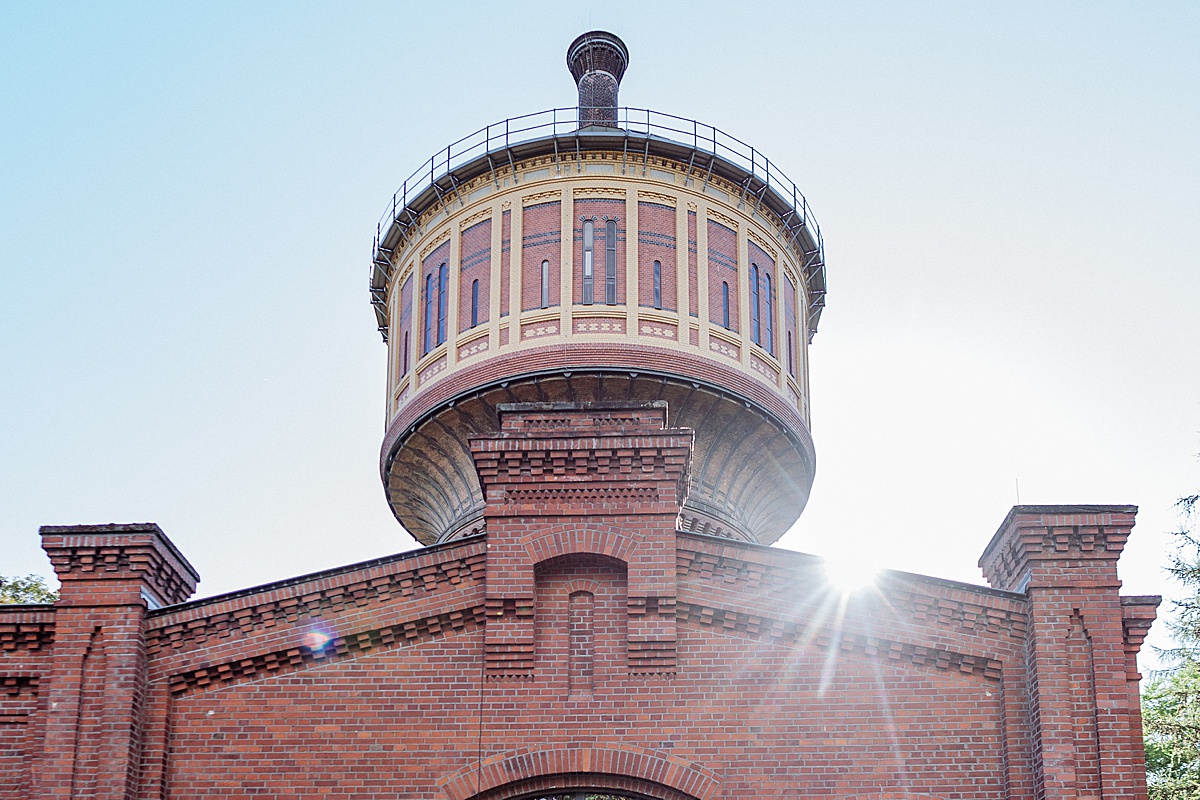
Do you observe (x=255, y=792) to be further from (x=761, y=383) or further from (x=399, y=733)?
(x=761, y=383)

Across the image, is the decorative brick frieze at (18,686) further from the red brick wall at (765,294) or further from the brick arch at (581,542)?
the red brick wall at (765,294)

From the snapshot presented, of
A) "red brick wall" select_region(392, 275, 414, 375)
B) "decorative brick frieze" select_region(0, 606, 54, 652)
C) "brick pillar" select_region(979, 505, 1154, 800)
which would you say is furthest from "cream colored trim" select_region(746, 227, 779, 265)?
"decorative brick frieze" select_region(0, 606, 54, 652)

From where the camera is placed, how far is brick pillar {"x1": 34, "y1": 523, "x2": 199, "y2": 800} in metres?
12.9

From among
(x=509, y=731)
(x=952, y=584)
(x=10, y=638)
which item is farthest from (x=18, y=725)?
(x=952, y=584)

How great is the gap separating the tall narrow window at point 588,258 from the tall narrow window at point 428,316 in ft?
9.40

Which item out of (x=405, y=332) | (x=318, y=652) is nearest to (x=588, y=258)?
(x=405, y=332)

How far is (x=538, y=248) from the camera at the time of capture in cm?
2164

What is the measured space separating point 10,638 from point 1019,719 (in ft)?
32.4

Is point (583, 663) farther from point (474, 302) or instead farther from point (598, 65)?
point (598, 65)

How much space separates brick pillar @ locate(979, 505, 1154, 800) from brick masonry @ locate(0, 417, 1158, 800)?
1.0 inches

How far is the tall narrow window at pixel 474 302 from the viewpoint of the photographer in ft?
71.0

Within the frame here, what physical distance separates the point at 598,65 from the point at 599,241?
6.71 metres

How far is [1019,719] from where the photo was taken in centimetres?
1308

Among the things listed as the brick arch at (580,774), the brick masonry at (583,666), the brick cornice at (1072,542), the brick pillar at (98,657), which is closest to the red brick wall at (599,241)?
the brick masonry at (583,666)
